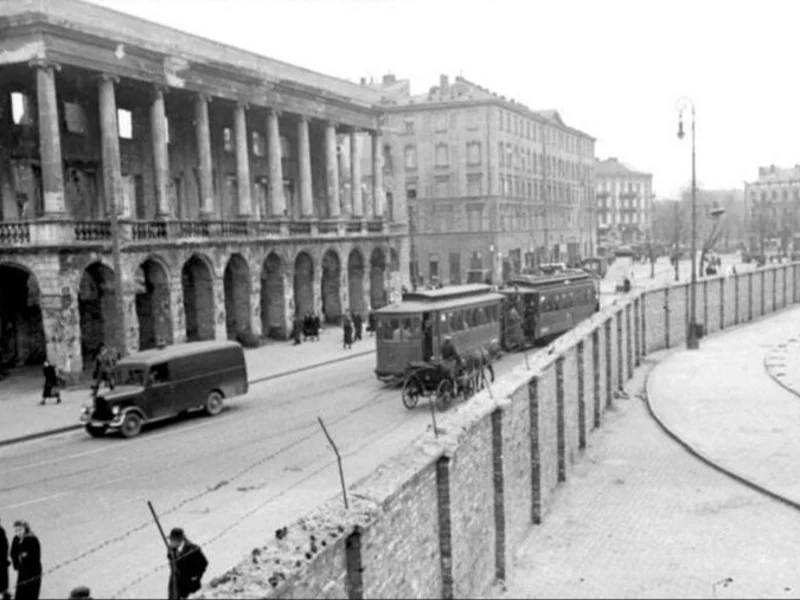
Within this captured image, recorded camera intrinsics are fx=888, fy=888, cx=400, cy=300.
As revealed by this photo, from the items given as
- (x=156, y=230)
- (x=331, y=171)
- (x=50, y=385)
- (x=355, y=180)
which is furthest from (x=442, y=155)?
(x=50, y=385)

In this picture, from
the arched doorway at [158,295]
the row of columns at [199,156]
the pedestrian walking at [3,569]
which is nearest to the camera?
the pedestrian walking at [3,569]

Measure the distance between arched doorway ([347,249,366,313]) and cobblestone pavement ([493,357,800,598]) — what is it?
106ft

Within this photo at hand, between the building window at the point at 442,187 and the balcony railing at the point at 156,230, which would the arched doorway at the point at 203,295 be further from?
the building window at the point at 442,187

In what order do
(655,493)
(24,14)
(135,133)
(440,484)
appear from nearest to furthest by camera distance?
1. (440,484)
2. (655,493)
3. (24,14)
4. (135,133)

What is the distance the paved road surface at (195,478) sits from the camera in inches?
531

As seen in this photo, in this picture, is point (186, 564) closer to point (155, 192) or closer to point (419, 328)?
point (419, 328)

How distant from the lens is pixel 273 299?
4431cm

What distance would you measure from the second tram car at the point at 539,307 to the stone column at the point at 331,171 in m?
15.6

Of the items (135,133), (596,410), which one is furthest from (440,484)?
(135,133)

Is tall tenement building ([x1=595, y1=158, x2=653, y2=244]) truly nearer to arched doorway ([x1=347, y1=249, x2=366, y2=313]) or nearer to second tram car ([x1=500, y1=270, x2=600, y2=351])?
arched doorway ([x1=347, y1=249, x2=366, y2=313])

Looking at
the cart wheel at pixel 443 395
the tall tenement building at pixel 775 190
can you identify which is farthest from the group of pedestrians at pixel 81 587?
the tall tenement building at pixel 775 190

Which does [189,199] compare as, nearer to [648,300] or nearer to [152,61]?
[152,61]

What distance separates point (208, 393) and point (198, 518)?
9.98 meters

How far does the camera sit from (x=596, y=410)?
23875 mm
